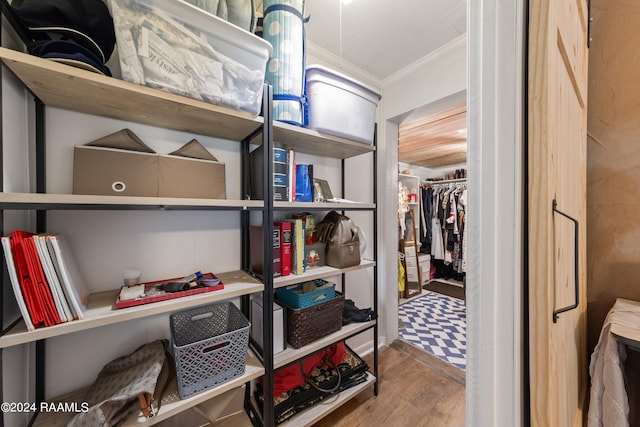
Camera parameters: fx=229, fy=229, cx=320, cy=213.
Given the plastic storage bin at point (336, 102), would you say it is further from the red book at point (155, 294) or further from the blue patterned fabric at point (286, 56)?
the red book at point (155, 294)

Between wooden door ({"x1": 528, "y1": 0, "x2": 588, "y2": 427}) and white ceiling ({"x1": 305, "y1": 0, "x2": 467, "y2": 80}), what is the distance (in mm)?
883

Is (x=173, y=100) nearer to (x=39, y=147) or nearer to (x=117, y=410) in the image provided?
(x=39, y=147)

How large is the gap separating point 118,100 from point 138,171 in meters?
0.26

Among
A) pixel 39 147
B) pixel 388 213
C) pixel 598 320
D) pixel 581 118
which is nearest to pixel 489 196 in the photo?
pixel 581 118

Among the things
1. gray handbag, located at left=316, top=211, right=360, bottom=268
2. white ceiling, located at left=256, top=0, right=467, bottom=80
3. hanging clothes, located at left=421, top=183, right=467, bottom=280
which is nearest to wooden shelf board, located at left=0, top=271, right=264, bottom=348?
gray handbag, located at left=316, top=211, right=360, bottom=268

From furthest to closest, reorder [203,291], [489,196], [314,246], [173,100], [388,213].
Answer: [388,213] < [314,246] < [203,291] < [173,100] < [489,196]

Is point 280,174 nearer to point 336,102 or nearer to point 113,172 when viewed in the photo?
point 336,102

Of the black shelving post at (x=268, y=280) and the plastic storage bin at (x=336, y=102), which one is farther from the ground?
the plastic storage bin at (x=336, y=102)

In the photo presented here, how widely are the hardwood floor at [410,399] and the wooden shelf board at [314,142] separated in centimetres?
159

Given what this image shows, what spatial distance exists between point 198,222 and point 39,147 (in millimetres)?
589

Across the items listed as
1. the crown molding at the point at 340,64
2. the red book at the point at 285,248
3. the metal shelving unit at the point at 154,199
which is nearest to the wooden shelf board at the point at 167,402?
the metal shelving unit at the point at 154,199

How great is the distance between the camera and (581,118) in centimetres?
74

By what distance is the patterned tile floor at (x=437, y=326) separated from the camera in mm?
2008

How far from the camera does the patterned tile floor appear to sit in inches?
79.0
